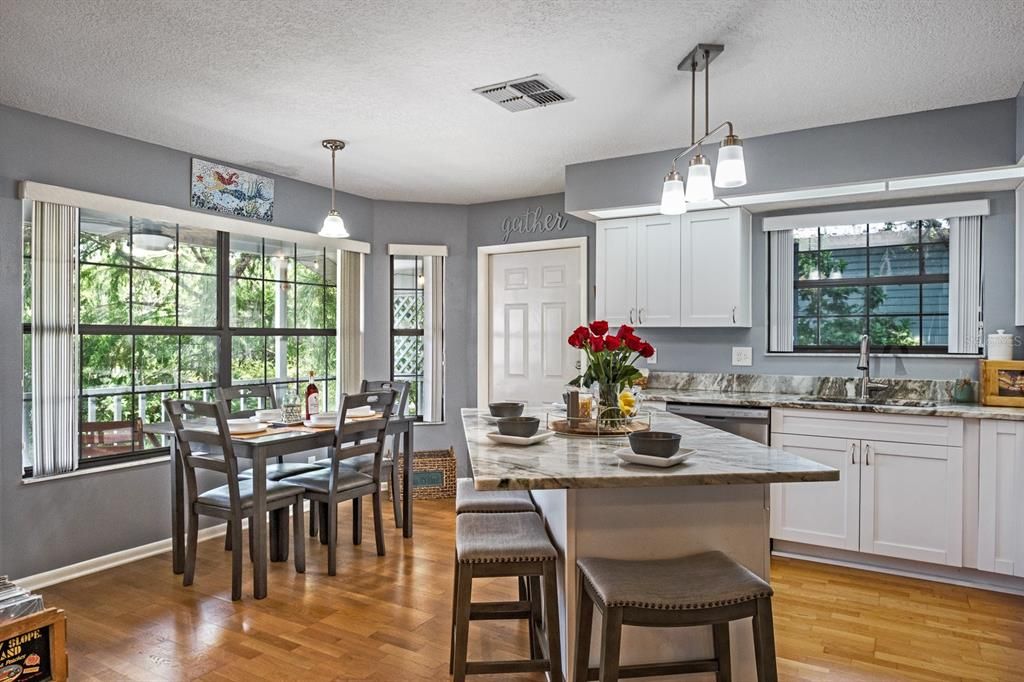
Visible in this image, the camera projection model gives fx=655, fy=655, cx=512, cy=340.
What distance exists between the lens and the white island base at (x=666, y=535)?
2.05 m

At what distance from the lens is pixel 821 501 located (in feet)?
12.2

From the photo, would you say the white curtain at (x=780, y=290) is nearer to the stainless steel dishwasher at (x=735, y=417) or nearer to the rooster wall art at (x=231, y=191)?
the stainless steel dishwasher at (x=735, y=417)

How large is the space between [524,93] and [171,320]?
2690 millimetres

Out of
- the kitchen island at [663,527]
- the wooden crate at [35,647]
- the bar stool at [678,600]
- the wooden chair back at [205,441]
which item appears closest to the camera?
the bar stool at [678,600]

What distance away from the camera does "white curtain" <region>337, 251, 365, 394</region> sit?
5.33 meters

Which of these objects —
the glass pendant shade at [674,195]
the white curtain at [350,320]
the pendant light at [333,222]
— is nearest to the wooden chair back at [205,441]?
the pendant light at [333,222]

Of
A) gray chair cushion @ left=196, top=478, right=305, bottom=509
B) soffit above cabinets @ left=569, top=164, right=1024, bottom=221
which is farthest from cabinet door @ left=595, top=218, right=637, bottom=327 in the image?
gray chair cushion @ left=196, top=478, right=305, bottom=509

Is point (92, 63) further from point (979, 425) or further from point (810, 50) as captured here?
point (979, 425)

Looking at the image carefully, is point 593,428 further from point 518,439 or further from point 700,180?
point 700,180

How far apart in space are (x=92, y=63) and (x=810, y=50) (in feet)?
10.1

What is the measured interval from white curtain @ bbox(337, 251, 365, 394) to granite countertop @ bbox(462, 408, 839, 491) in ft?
10.4

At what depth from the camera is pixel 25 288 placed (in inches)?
135

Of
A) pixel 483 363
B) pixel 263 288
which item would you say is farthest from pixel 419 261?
pixel 263 288

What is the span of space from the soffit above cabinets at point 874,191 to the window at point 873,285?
0.24m
